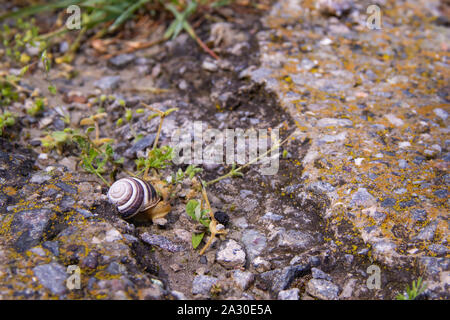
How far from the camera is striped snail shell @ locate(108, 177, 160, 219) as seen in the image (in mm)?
2166

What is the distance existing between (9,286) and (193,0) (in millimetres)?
2858

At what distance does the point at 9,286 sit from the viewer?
5.50 feet

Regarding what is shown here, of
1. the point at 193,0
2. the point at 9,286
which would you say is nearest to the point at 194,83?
the point at 193,0

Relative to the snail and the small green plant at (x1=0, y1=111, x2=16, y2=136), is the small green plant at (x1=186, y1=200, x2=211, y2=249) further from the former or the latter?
the small green plant at (x1=0, y1=111, x2=16, y2=136)

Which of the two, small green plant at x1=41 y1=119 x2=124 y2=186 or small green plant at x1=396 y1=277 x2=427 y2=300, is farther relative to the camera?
small green plant at x1=41 y1=119 x2=124 y2=186

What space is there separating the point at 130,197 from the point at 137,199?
1.5 inches

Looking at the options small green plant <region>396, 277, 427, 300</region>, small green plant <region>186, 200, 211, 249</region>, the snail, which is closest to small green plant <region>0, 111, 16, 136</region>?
the snail

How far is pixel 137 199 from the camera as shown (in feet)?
7.14

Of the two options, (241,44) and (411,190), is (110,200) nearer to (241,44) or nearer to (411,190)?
(411,190)

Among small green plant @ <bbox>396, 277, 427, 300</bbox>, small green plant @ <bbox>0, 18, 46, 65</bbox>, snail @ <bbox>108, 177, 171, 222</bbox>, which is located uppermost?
small green plant @ <bbox>0, 18, 46, 65</bbox>

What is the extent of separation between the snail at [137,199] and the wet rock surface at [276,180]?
63 millimetres

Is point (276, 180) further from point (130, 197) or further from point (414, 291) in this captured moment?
point (414, 291)

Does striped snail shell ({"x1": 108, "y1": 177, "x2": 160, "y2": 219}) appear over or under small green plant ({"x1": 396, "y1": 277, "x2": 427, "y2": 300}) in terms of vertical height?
over

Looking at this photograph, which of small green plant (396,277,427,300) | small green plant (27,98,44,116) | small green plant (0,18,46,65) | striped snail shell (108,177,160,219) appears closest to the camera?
small green plant (396,277,427,300)
